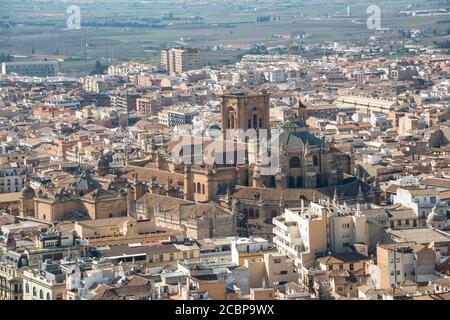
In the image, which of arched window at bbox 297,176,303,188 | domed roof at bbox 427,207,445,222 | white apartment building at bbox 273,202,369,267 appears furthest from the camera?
arched window at bbox 297,176,303,188

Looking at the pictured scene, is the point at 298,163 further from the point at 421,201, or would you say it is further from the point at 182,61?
the point at 182,61

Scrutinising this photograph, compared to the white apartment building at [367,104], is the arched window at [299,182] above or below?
above

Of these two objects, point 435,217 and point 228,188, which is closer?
point 435,217

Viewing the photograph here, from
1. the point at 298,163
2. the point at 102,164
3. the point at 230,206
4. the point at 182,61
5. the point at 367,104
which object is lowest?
the point at 182,61

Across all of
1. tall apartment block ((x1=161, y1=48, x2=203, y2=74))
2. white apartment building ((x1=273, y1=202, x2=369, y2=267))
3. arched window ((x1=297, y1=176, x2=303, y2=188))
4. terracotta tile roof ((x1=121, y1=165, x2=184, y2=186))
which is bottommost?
tall apartment block ((x1=161, y1=48, x2=203, y2=74))

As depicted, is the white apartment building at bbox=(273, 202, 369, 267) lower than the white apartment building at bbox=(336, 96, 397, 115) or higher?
higher

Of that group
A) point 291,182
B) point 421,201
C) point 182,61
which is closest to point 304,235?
point 421,201

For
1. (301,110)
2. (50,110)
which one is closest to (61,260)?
(301,110)

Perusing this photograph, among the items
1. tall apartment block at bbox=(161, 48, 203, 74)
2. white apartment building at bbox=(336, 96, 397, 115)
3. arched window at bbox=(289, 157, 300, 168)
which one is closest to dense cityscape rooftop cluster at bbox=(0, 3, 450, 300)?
arched window at bbox=(289, 157, 300, 168)

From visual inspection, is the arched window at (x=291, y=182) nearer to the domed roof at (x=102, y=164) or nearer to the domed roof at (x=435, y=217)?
the domed roof at (x=435, y=217)

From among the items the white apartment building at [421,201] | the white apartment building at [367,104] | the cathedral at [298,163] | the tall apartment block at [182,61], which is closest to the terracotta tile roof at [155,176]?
the cathedral at [298,163]

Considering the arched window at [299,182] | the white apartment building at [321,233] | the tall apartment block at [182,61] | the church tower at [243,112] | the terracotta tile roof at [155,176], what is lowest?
the tall apartment block at [182,61]

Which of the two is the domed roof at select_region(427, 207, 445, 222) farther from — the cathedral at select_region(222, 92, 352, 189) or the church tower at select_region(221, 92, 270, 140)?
the church tower at select_region(221, 92, 270, 140)
